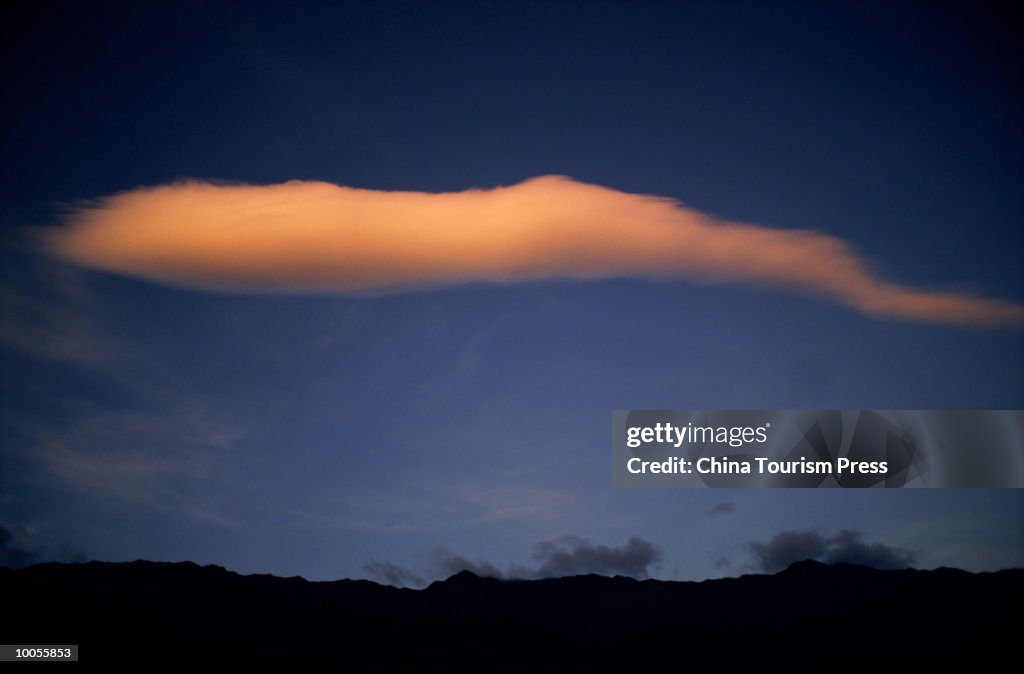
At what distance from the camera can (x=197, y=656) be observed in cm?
6362

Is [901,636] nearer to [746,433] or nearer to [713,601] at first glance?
[713,601]

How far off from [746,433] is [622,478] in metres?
3.59

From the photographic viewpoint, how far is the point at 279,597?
250ft

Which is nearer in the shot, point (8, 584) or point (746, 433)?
point (746, 433)

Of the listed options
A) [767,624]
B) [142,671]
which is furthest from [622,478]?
[767,624]

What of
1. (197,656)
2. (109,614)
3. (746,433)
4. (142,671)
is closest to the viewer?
(746,433)

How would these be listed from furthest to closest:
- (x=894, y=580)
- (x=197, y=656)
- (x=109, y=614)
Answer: (x=894, y=580), (x=109, y=614), (x=197, y=656)

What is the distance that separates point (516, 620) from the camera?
253ft

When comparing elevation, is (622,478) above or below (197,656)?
above

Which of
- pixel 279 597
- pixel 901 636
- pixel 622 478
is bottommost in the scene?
pixel 901 636

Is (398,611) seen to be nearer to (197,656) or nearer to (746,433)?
(197,656)

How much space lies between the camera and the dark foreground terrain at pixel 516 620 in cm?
6688

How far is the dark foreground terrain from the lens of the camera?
66.9 m

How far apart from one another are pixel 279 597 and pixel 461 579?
1755 cm
